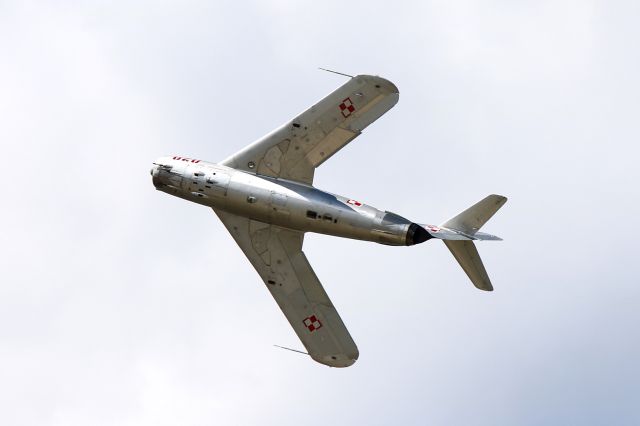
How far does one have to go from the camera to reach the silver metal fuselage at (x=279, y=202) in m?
47.0

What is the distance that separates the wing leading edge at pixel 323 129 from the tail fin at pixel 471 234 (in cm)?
478

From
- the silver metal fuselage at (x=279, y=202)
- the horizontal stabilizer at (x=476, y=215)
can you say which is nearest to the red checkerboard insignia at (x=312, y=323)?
the silver metal fuselage at (x=279, y=202)

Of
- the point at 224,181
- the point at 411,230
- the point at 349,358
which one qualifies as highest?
the point at 224,181

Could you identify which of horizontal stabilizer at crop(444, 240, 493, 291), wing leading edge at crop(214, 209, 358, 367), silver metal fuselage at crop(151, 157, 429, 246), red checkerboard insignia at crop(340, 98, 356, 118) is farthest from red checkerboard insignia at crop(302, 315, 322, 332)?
red checkerboard insignia at crop(340, 98, 356, 118)

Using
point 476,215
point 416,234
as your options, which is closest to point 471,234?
point 476,215

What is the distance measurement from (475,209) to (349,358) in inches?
280

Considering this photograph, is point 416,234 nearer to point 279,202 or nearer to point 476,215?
point 476,215

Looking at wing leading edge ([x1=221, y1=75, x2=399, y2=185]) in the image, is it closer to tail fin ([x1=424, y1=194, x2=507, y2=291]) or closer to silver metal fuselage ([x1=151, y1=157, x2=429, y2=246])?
silver metal fuselage ([x1=151, y1=157, x2=429, y2=246])

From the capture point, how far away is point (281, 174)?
4906 cm

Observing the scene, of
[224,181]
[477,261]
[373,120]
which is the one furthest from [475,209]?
[224,181]

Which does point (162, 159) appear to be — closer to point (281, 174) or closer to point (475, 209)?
point (281, 174)

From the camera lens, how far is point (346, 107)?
48.8 meters

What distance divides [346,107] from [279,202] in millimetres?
4182

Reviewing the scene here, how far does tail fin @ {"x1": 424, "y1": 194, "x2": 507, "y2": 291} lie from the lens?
1833 inches
